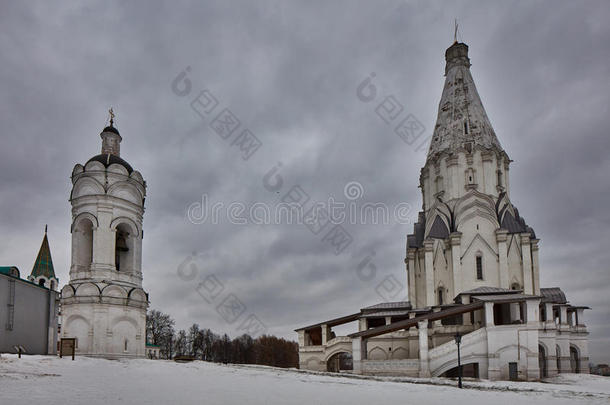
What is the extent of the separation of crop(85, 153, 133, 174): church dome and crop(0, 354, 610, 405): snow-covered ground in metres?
12.5

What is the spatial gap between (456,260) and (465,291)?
2843mm

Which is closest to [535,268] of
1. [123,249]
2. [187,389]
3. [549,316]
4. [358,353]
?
[549,316]

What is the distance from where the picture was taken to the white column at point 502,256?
4028 cm

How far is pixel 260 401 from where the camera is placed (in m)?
A: 12.6

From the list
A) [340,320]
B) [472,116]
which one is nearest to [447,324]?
[340,320]

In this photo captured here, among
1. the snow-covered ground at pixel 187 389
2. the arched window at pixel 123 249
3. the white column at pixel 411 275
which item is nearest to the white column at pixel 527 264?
the white column at pixel 411 275

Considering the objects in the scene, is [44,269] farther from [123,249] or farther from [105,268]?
[105,268]

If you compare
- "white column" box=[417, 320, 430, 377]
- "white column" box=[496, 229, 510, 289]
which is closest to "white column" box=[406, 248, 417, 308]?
"white column" box=[496, 229, 510, 289]

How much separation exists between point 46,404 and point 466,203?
37.9 meters

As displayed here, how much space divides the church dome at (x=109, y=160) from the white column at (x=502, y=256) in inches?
1118

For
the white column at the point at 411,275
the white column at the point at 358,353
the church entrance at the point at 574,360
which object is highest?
the white column at the point at 411,275

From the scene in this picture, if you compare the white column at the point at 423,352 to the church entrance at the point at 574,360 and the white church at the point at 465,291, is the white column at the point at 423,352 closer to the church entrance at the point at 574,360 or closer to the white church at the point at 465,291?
the white church at the point at 465,291

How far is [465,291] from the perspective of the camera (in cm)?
3922

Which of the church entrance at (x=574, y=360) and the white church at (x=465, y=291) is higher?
the white church at (x=465, y=291)
